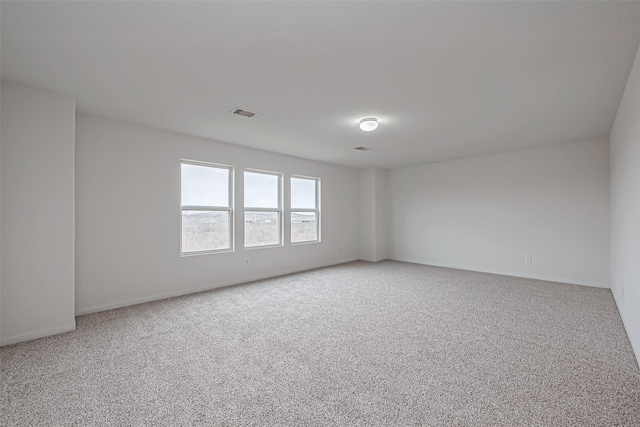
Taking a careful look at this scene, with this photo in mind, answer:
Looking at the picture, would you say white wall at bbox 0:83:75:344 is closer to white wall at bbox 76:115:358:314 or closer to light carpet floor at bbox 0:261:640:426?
light carpet floor at bbox 0:261:640:426

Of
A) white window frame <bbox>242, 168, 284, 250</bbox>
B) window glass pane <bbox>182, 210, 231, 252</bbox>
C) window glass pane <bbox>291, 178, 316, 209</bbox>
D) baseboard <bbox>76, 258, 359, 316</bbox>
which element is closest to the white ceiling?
window glass pane <bbox>182, 210, 231, 252</bbox>

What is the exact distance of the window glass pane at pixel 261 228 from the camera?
5230 mm

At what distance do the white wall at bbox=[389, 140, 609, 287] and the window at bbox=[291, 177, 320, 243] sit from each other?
2.24 meters

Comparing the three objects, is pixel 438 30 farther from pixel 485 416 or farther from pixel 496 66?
pixel 485 416

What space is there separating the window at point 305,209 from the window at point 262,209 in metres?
0.40

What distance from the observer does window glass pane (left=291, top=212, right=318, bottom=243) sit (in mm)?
6060

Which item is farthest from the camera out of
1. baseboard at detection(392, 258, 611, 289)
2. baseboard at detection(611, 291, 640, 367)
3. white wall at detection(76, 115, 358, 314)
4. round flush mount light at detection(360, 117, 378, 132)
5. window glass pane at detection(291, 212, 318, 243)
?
window glass pane at detection(291, 212, 318, 243)

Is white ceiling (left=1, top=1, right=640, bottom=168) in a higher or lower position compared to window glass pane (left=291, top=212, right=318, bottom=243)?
higher

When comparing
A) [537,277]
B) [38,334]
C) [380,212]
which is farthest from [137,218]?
[537,277]

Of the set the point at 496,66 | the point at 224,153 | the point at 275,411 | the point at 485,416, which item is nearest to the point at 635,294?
the point at 485,416

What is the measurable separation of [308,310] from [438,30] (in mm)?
3082

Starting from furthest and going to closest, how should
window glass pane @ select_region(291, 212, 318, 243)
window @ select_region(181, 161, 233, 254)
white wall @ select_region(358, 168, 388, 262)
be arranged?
white wall @ select_region(358, 168, 388, 262) → window glass pane @ select_region(291, 212, 318, 243) → window @ select_region(181, 161, 233, 254)

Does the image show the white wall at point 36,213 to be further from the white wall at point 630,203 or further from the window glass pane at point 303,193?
the white wall at point 630,203

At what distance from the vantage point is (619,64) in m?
2.40
